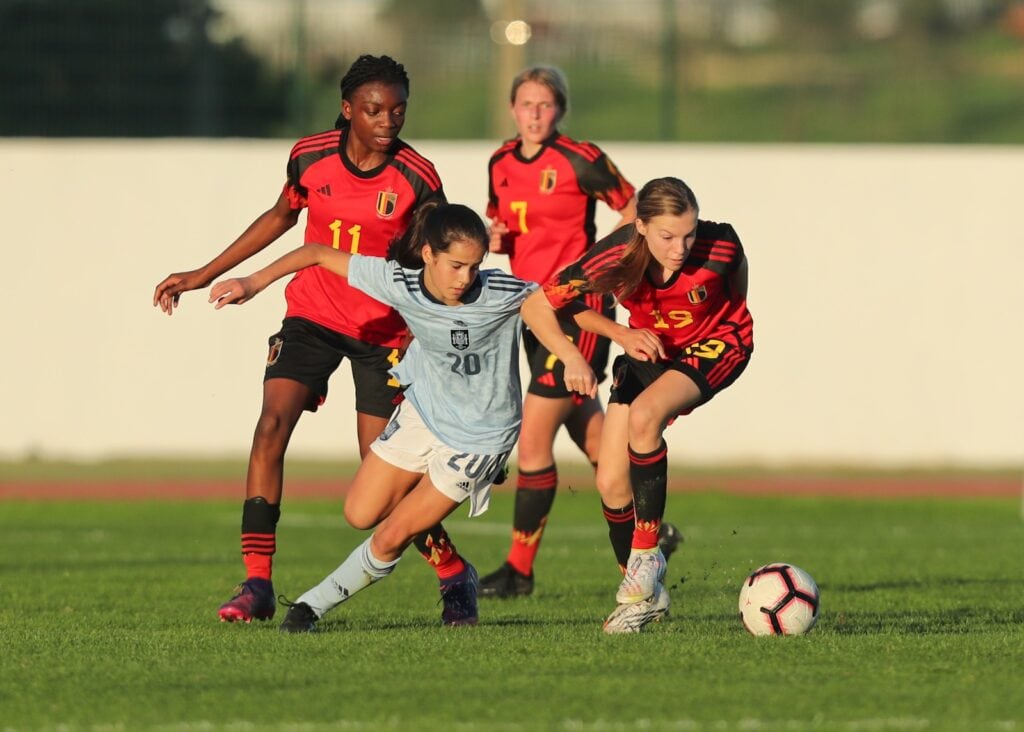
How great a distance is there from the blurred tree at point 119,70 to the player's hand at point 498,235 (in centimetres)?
1002

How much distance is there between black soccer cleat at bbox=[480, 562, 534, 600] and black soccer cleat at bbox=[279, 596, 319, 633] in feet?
6.79

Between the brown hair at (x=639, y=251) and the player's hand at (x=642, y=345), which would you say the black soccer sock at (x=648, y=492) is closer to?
the player's hand at (x=642, y=345)

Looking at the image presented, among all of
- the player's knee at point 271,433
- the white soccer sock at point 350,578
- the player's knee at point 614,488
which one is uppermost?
the player's knee at point 271,433

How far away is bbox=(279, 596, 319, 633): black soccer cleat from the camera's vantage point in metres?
7.41

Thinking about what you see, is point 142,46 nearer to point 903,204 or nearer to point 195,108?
point 195,108

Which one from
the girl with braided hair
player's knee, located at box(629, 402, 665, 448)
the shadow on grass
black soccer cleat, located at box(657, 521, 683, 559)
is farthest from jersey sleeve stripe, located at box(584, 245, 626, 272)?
black soccer cleat, located at box(657, 521, 683, 559)

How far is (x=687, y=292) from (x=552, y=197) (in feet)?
6.96

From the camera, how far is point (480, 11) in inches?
787

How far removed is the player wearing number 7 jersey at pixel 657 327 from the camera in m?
7.43

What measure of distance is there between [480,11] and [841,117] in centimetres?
400

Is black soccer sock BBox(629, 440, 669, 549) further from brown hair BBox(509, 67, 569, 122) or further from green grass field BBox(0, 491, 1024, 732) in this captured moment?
brown hair BBox(509, 67, 569, 122)

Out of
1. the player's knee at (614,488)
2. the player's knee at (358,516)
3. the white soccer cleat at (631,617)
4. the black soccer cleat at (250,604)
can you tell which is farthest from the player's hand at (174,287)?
the white soccer cleat at (631,617)

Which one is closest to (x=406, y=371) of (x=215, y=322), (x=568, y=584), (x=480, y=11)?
(x=568, y=584)

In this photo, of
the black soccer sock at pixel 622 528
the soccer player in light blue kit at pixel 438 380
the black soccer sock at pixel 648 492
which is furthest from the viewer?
the black soccer sock at pixel 622 528
